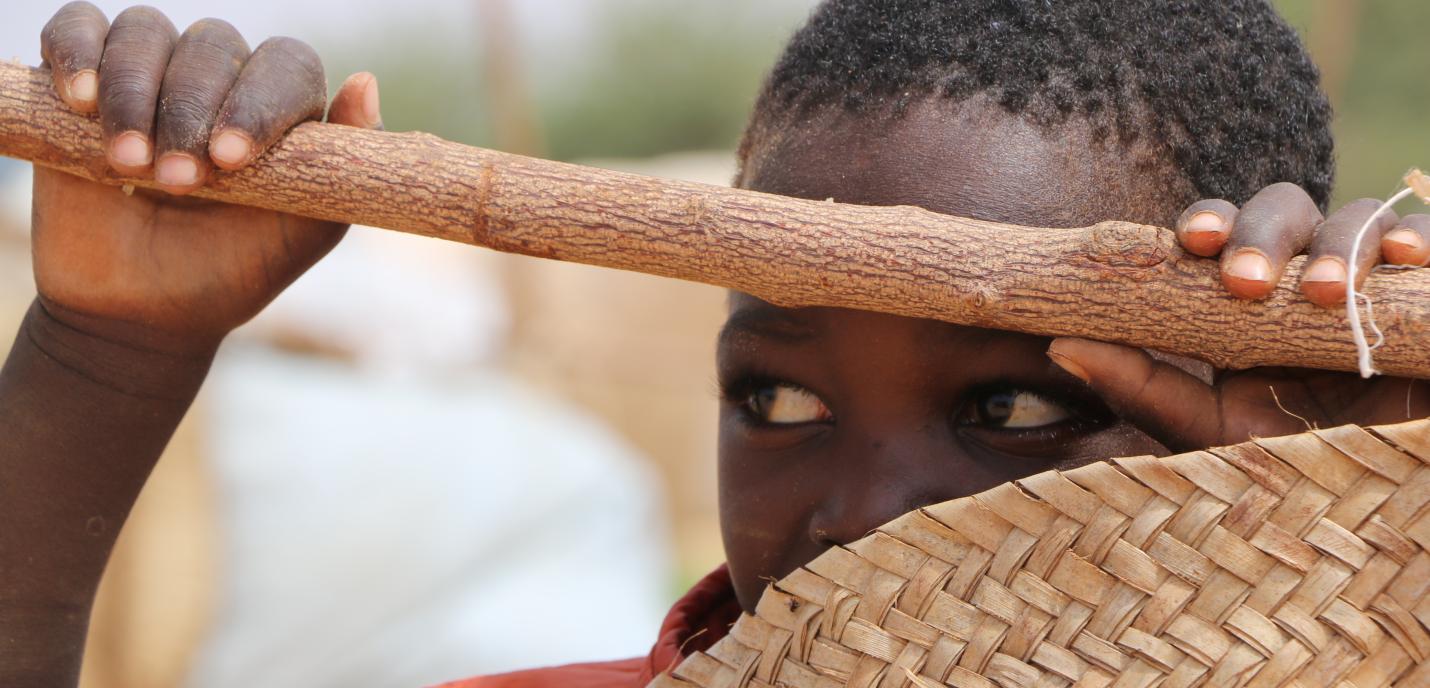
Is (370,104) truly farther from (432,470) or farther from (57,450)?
(432,470)

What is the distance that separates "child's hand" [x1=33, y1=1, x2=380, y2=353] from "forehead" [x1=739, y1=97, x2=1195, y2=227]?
19.5 inches

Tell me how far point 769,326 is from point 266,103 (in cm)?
54

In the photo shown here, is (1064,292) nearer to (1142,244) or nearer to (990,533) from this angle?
(1142,244)

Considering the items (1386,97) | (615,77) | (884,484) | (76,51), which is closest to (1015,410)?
(884,484)

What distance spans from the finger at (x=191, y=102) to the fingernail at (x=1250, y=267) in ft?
2.76

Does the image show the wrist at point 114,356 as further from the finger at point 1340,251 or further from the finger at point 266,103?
the finger at point 1340,251

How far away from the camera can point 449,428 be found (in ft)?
14.0

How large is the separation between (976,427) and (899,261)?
1.19ft

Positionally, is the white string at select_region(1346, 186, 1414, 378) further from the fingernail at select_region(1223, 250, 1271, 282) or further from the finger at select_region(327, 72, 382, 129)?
the finger at select_region(327, 72, 382, 129)

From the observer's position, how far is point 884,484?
4.57ft

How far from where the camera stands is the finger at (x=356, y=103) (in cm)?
144

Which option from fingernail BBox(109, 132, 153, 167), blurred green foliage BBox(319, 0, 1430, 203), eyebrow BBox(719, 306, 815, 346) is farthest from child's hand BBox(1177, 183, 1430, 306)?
blurred green foliage BBox(319, 0, 1430, 203)

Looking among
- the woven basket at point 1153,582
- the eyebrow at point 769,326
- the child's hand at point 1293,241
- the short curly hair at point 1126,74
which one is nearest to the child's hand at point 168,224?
the eyebrow at point 769,326

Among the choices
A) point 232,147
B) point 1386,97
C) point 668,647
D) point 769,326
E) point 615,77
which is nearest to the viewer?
point 232,147
